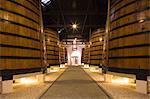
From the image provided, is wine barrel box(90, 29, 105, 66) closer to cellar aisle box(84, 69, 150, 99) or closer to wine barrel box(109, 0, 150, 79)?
wine barrel box(109, 0, 150, 79)

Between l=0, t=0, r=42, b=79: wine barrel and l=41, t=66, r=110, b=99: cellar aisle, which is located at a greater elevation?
l=0, t=0, r=42, b=79: wine barrel

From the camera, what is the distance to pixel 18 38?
8117 mm

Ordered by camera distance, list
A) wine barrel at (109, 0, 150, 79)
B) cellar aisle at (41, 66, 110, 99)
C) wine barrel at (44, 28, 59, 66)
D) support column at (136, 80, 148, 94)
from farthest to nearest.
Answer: wine barrel at (44, 28, 59, 66)
wine barrel at (109, 0, 150, 79)
support column at (136, 80, 148, 94)
cellar aisle at (41, 66, 110, 99)

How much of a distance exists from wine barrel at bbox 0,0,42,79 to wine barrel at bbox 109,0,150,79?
329cm

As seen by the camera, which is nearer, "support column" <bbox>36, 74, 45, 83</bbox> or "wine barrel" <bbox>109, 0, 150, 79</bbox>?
"wine barrel" <bbox>109, 0, 150, 79</bbox>

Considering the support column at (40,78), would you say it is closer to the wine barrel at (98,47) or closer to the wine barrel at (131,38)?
the wine barrel at (131,38)

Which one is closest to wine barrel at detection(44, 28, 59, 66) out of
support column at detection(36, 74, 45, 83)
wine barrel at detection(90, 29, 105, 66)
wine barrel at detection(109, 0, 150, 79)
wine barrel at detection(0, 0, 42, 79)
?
wine barrel at detection(90, 29, 105, 66)

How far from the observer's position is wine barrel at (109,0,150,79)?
23.8 feet

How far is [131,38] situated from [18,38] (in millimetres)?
3833

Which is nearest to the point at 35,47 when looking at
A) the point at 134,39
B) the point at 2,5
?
the point at 2,5

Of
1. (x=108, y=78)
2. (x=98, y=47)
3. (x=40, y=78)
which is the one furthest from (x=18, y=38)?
(x=98, y=47)

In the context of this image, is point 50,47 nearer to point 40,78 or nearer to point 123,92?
point 40,78

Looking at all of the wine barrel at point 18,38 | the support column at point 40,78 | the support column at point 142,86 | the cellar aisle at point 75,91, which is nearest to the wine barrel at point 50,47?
the support column at point 40,78

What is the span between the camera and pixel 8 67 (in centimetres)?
736
